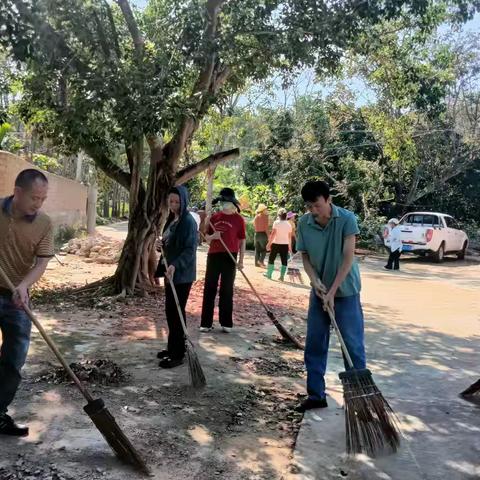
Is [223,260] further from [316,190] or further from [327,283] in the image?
[316,190]

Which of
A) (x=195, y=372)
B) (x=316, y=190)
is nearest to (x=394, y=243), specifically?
(x=195, y=372)

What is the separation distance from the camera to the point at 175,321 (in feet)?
18.4

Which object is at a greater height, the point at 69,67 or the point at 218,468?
the point at 69,67

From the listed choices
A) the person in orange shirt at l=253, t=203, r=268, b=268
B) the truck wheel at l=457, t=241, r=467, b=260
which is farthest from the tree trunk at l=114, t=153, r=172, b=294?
the truck wheel at l=457, t=241, r=467, b=260

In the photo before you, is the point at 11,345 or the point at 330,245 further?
the point at 330,245

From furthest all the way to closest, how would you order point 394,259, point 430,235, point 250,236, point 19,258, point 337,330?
1. point 250,236
2. point 430,235
3. point 394,259
4. point 337,330
5. point 19,258

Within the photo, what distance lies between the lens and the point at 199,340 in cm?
679

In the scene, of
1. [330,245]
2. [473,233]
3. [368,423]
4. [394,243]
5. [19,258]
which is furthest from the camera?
[473,233]

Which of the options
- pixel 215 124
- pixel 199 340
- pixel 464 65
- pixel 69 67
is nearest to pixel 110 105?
pixel 69 67

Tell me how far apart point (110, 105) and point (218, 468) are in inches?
172

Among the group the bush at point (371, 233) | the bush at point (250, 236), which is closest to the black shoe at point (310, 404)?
the bush at point (250, 236)

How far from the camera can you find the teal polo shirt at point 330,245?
4.47 m

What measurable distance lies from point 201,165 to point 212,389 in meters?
5.29

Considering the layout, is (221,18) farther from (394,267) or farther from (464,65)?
(464,65)
